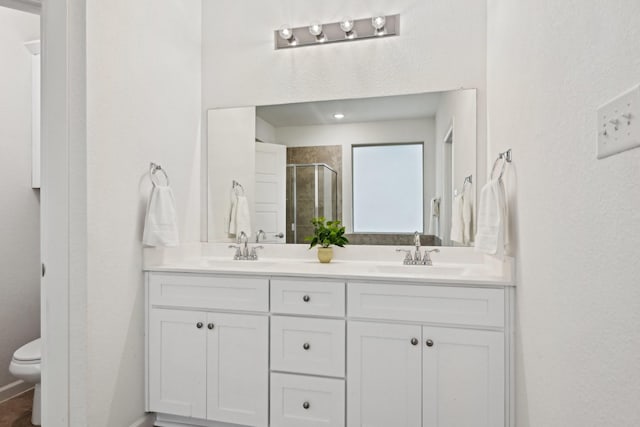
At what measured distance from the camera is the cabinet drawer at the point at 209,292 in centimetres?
187

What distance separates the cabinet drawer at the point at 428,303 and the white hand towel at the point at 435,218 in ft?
2.07

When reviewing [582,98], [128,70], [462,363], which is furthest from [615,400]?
[128,70]

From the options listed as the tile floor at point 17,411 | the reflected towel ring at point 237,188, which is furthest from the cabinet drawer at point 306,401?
the tile floor at point 17,411

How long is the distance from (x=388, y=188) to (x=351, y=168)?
0.26m

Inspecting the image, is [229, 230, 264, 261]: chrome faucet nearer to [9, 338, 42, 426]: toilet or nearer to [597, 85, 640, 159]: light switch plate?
[9, 338, 42, 426]: toilet

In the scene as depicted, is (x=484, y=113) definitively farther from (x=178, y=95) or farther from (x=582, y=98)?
(x=178, y=95)

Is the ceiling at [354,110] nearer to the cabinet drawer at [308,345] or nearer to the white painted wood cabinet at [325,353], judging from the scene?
the white painted wood cabinet at [325,353]

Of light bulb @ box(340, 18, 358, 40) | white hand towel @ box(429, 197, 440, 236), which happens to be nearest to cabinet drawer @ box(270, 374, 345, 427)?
white hand towel @ box(429, 197, 440, 236)

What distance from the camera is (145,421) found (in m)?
1.98

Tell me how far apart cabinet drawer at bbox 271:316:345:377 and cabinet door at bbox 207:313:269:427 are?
0.06 metres

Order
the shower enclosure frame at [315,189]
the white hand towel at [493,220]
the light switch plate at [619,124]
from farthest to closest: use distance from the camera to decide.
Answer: the shower enclosure frame at [315,189], the white hand towel at [493,220], the light switch plate at [619,124]

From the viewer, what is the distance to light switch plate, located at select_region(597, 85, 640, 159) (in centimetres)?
69

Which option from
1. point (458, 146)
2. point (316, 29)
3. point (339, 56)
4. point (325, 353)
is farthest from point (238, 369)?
point (316, 29)

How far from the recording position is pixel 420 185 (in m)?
2.27
